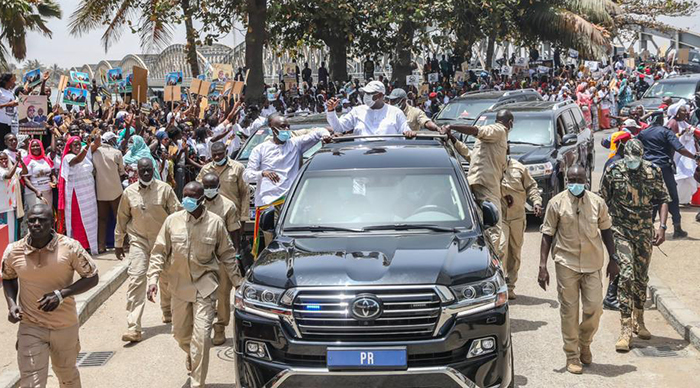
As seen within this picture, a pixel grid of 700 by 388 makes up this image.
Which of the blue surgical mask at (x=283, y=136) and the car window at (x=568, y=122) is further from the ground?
the blue surgical mask at (x=283, y=136)

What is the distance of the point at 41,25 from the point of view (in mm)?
29109

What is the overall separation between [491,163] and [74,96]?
409 inches

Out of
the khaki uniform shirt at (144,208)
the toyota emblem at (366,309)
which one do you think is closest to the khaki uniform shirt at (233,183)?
the khaki uniform shirt at (144,208)

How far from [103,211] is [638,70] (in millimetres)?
34439

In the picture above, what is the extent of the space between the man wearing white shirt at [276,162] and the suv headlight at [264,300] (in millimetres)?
3947

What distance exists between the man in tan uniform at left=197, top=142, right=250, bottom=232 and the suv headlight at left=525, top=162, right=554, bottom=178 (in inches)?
231

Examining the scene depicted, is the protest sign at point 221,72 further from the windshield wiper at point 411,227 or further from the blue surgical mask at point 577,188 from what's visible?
the windshield wiper at point 411,227

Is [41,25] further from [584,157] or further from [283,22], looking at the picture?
[584,157]

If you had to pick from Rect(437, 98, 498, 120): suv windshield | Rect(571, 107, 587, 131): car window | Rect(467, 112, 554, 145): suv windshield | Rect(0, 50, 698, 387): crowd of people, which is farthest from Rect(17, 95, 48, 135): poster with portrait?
Rect(571, 107, 587, 131): car window

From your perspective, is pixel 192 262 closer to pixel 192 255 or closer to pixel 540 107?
pixel 192 255

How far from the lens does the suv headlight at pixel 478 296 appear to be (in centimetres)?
568

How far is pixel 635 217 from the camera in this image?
27.0 ft

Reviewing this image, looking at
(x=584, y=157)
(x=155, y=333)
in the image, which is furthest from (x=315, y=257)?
(x=584, y=157)

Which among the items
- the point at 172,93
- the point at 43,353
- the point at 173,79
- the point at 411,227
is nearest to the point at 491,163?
the point at 411,227
